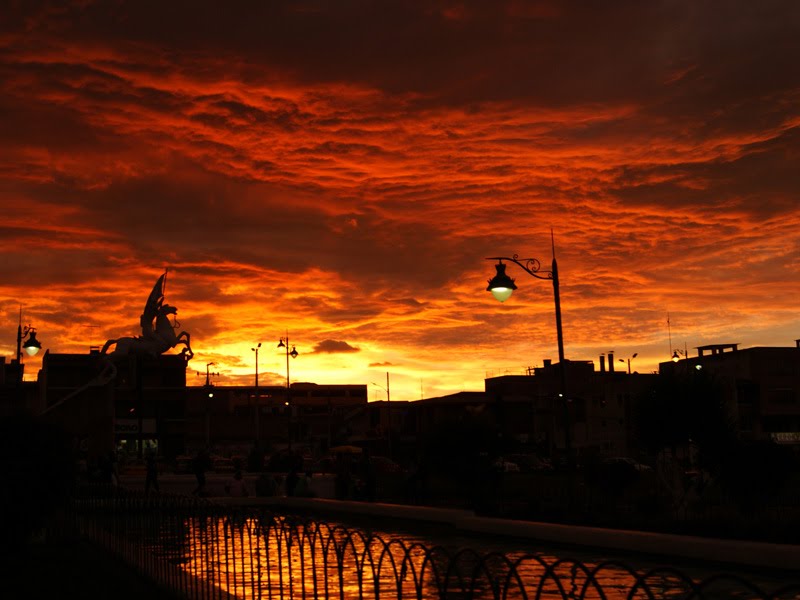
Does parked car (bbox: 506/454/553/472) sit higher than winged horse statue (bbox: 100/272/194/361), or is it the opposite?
winged horse statue (bbox: 100/272/194/361)

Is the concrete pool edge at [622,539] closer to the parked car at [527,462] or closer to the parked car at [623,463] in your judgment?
the parked car at [623,463]

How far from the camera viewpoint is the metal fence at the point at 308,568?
12117 mm

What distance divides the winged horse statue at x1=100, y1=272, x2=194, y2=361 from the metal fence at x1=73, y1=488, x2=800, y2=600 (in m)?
28.8

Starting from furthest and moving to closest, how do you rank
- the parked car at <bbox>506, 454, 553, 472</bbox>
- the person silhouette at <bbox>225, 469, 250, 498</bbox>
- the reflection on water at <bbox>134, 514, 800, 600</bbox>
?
the parked car at <bbox>506, 454, 553, 472</bbox> → the person silhouette at <bbox>225, 469, 250, 498</bbox> → the reflection on water at <bbox>134, 514, 800, 600</bbox>

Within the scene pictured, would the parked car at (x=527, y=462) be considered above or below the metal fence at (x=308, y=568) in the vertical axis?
above

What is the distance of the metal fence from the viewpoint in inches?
477

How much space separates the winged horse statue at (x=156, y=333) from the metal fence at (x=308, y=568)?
28.8 metres

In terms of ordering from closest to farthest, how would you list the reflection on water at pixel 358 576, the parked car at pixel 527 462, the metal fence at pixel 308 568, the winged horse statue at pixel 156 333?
the metal fence at pixel 308 568
the reflection on water at pixel 358 576
the winged horse statue at pixel 156 333
the parked car at pixel 527 462

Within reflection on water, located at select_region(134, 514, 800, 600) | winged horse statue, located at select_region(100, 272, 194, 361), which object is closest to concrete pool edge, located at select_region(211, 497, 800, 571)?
reflection on water, located at select_region(134, 514, 800, 600)

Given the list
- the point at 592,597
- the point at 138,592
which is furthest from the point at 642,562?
the point at 138,592

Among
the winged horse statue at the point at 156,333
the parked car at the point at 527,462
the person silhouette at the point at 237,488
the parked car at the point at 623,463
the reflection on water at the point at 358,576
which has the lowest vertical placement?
the reflection on water at the point at 358,576

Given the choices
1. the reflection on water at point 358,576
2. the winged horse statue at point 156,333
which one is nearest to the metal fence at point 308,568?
the reflection on water at point 358,576

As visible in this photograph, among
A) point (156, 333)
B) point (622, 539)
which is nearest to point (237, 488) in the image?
point (156, 333)

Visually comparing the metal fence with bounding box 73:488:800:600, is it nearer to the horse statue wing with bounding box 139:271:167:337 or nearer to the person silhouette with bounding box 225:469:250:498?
the person silhouette with bounding box 225:469:250:498
